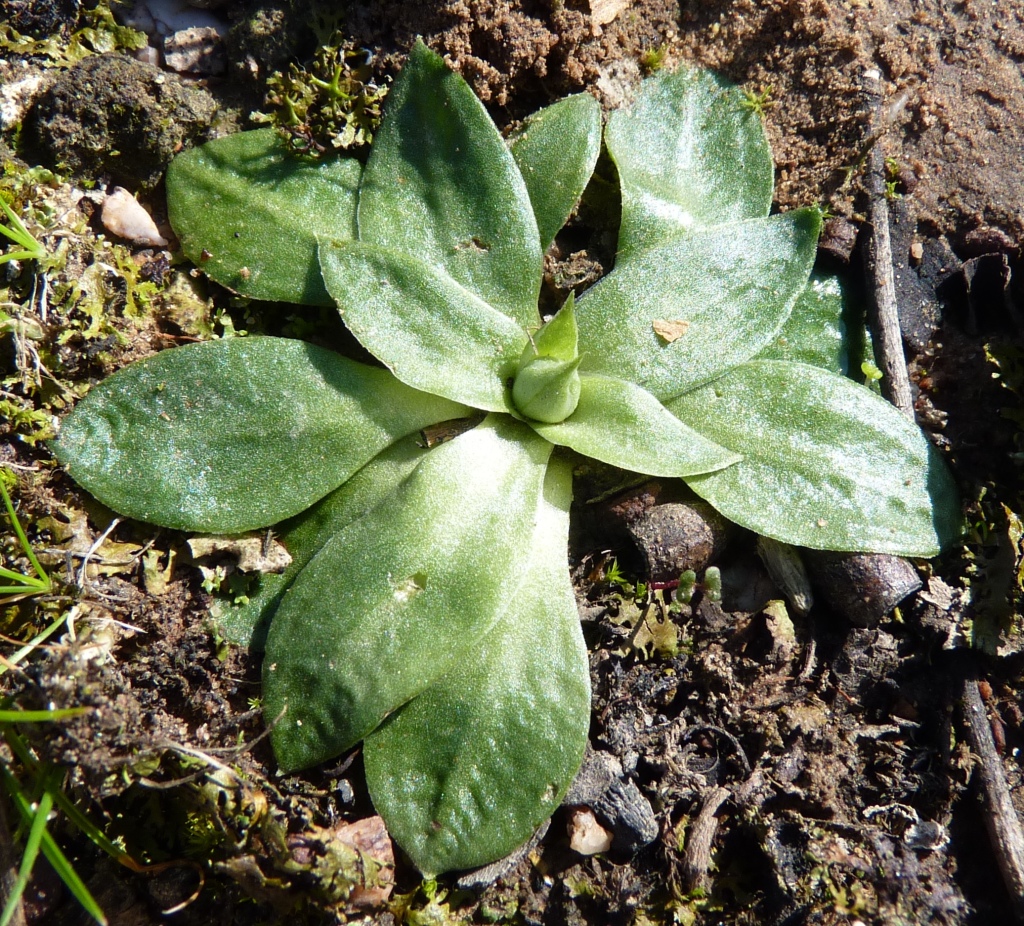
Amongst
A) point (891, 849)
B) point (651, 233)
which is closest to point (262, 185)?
point (651, 233)

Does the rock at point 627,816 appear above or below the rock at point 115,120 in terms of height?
below

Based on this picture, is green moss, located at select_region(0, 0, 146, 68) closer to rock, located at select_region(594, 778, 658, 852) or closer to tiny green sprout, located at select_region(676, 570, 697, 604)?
tiny green sprout, located at select_region(676, 570, 697, 604)

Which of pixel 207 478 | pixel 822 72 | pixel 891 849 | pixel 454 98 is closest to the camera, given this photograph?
pixel 891 849

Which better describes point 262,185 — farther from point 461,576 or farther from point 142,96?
point 461,576

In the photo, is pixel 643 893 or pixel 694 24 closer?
pixel 643 893

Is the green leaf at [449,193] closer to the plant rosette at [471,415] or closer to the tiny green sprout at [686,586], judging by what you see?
the plant rosette at [471,415]

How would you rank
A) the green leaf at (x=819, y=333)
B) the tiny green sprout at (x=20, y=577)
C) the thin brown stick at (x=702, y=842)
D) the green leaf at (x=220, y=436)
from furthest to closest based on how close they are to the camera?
the green leaf at (x=819, y=333), the green leaf at (x=220, y=436), the thin brown stick at (x=702, y=842), the tiny green sprout at (x=20, y=577)

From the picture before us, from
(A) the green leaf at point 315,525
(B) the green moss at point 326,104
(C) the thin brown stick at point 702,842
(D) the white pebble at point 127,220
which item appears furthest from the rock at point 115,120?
(C) the thin brown stick at point 702,842
